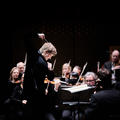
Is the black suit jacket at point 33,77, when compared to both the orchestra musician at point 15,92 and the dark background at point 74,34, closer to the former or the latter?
the orchestra musician at point 15,92

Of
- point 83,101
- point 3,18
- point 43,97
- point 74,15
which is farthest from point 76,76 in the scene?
point 74,15

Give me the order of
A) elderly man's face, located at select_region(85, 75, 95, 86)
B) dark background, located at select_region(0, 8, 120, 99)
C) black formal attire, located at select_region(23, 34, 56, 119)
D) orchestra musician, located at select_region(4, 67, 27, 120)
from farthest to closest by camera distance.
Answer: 1. dark background, located at select_region(0, 8, 120, 99)
2. elderly man's face, located at select_region(85, 75, 95, 86)
3. orchestra musician, located at select_region(4, 67, 27, 120)
4. black formal attire, located at select_region(23, 34, 56, 119)

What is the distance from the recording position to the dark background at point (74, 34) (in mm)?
5723

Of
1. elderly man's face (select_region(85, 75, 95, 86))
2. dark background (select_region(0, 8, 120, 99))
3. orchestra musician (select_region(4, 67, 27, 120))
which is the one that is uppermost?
dark background (select_region(0, 8, 120, 99))

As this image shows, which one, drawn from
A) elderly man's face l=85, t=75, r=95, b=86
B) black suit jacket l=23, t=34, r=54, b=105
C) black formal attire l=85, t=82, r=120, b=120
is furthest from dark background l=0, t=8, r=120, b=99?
black formal attire l=85, t=82, r=120, b=120

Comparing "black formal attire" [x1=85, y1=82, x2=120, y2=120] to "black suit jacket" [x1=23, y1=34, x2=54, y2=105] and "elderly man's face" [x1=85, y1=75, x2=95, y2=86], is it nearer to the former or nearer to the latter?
"black suit jacket" [x1=23, y1=34, x2=54, y2=105]

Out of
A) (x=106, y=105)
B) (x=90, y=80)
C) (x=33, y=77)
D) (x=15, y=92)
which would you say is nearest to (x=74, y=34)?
(x=90, y=80)

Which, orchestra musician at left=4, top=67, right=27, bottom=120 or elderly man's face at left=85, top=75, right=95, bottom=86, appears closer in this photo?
orchestra musician at left=4, top=67, right=27, bottom=120

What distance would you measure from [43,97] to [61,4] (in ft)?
11.6

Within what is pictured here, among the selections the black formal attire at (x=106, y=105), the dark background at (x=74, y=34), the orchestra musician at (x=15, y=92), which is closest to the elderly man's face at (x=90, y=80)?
the orchestra musician at (x=15, y=92)

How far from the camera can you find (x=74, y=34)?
598 centimetres

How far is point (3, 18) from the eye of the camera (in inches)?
187

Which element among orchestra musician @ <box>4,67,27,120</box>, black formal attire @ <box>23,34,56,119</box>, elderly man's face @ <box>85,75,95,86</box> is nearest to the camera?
black formal attire @ <box>23,34,56,119</box>

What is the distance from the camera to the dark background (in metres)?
5.72
